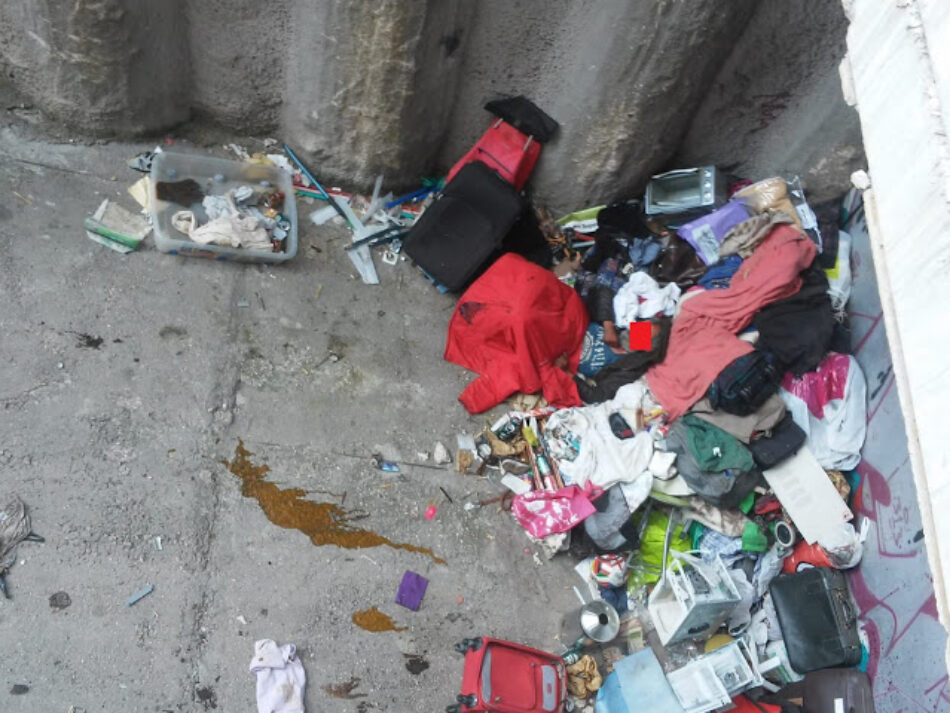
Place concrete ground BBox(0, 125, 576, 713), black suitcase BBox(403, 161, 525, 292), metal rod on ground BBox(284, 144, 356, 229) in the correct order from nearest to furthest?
1. concrete ground BBox(0, 125, 576, 713)
2. black suitcase BBox(403, 161, 525, 292)
3. metal rod on ground BBox(284, 144, 356, 229)

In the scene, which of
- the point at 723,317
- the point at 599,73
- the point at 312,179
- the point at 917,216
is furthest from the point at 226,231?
the point at 917,216

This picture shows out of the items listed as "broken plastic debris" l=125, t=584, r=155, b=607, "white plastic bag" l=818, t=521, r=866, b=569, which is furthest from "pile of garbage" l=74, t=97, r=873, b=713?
"broken plastic debris" l=125, t=584, r=155, b=607

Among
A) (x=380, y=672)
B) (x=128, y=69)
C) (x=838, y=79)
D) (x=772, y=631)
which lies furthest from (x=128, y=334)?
(x=838, y=79)

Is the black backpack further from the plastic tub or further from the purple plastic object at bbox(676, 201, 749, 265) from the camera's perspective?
the plastic tub

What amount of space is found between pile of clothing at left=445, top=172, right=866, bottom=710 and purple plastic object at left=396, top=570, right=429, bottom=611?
0.71 m

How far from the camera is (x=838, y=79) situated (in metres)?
4.73

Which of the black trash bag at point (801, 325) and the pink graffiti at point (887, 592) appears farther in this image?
the black trash bag at point (801, 325)

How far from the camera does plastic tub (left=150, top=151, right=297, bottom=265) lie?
4.63m

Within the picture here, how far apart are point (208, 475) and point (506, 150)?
9.22 ft

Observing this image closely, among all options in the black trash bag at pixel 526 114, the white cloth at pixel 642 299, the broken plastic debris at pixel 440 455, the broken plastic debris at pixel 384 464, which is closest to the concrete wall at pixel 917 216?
the white cloth at pixel 642 299

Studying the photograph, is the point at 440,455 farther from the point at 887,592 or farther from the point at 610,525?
the point at 887,592

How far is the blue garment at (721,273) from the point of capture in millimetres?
5160

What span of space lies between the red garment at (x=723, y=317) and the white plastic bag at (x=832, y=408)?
427 mm

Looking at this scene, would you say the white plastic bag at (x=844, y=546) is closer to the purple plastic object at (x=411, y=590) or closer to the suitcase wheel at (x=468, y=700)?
the suitcase wheel at (x=468, y=700)
